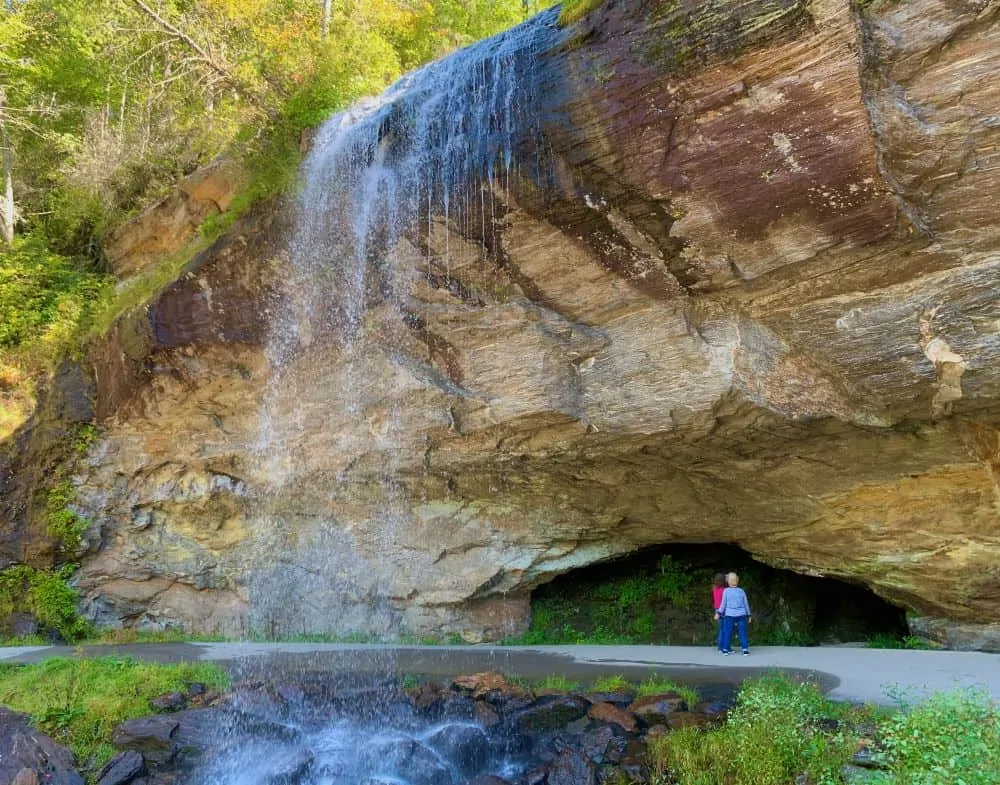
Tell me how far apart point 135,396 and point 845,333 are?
33.6ft

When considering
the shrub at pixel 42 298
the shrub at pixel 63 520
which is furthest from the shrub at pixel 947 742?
the shrub at pixel 42 298

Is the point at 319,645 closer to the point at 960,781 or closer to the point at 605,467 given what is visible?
the point at 605,467

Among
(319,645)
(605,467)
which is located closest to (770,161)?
(605,467)

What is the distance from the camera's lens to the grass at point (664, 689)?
620 centimetres

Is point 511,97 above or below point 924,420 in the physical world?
above

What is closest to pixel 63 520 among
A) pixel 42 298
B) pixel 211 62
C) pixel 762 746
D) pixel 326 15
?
pixel 42 298

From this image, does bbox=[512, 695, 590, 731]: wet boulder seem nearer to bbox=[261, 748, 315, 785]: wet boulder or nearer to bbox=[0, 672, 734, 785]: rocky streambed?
bbox=[0, 672, 734, 785]: rocky streambed

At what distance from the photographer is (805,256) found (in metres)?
7.06

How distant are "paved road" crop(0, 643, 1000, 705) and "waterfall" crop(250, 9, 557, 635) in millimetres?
1673

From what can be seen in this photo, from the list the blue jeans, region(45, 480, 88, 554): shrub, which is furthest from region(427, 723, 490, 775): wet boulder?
region(45, 480, 88, 554): shrub

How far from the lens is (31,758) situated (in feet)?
19.2

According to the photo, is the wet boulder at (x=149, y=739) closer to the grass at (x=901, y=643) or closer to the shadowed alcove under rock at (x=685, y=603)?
the shadowed alcove under rock at (x=685, y=603)

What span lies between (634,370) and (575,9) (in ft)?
13.7

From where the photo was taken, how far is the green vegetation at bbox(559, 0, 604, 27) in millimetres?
7602
